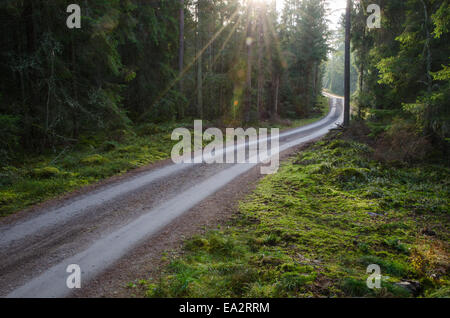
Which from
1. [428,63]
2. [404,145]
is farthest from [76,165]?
[428,63]

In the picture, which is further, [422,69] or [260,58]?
[260,58]

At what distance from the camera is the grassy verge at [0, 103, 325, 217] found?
8.45m

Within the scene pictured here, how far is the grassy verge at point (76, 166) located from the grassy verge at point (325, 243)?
5.85m

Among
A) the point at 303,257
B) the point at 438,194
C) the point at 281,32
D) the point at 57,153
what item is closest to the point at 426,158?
the point at 438,194

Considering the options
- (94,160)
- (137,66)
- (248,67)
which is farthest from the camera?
(248,67)

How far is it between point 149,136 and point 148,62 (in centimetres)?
781

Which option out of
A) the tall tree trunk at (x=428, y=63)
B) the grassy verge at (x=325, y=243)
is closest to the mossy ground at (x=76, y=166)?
the grassy verge at (x=325, y=243)

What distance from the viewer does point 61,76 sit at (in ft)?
44.7

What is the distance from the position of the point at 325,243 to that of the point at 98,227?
5.44 m

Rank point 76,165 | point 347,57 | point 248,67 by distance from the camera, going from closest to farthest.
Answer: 1. point 76,165
2. point 347,57
3. point 248,67

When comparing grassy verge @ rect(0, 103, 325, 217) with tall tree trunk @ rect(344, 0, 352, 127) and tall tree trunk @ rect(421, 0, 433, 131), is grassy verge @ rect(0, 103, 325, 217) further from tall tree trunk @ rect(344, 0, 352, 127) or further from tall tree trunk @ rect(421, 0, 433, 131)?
tall tree trunk @ rect(344, 0, 352, 127)

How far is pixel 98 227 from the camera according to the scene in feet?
21.6

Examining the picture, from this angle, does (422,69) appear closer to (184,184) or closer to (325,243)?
(325,243)

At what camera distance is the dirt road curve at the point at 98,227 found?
4762mm
